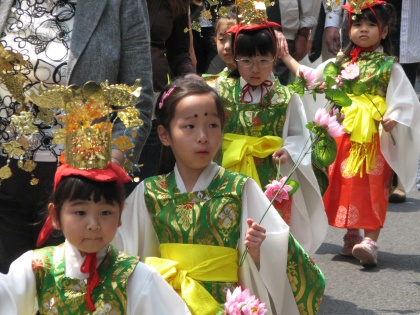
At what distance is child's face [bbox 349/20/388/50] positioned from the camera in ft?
23.1

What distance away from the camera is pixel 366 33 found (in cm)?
704

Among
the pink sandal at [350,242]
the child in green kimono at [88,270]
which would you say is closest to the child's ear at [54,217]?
the child in green kimono at [88,270]

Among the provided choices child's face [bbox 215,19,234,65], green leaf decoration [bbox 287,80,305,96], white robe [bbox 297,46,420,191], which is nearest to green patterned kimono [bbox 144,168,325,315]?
green leaf decoration [bbox 287,80,305,96]

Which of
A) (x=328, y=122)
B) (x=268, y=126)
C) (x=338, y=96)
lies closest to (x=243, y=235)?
(x=328, y=122)

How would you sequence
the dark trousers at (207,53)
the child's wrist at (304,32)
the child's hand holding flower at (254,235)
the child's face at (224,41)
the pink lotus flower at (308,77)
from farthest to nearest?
the child's wrist at (304,32)
the dark trousers at (207,53)
the child's face at (224,41)
the pink lotus flower at (308,77)
the child's hand holding flower at (254,235)

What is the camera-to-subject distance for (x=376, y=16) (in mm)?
6984

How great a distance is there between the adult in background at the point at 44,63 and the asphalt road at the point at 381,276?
230 cm

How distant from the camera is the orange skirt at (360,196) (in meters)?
7.03

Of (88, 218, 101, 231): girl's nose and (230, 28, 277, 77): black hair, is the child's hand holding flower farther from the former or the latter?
(230, 28, 277, 77): black hair

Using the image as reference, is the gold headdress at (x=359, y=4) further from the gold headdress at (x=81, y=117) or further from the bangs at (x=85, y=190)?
the bangs at (x=85, y=190)

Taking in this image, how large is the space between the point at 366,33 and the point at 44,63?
337 cm

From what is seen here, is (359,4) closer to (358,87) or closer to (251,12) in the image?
(251,12)

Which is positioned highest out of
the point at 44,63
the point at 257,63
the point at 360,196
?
the point at 44,63

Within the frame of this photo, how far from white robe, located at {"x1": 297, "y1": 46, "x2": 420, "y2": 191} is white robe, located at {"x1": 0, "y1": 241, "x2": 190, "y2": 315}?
11.3 feet
